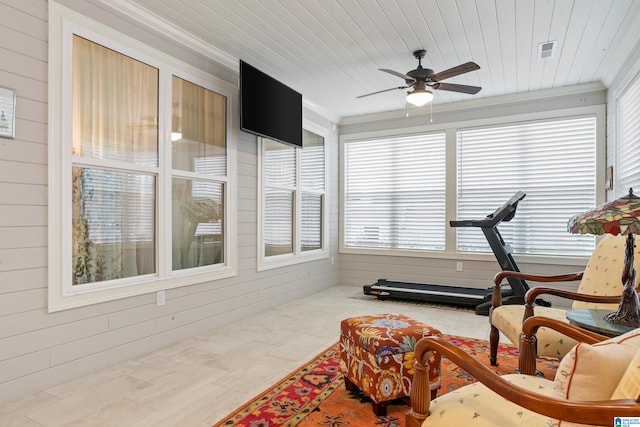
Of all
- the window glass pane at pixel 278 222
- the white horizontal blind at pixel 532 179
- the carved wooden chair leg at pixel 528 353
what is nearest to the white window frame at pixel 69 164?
the window glass pane at pixel 278 222

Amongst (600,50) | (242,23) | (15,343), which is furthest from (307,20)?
(15,343)

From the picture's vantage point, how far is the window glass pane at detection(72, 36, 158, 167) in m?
2.69

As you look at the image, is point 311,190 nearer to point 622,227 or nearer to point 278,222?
point 278,222

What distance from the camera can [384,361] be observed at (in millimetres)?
2066

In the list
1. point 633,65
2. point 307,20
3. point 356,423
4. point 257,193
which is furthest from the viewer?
point 257,193

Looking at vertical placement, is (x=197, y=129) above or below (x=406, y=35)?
below

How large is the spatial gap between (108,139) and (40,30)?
794mm

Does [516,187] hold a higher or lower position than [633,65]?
lower

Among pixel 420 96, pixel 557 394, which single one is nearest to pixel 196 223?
pixel 420 96

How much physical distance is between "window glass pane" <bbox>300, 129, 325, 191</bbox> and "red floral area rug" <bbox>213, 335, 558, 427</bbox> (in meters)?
3.12

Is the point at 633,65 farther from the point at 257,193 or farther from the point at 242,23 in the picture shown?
the point at 257,193

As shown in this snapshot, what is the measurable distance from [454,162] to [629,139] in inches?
81.8

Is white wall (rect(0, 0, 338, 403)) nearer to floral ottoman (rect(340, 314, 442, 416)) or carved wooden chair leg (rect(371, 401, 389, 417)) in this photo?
floral ottoman (rect(340, 314, 442, 416))

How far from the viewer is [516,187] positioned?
509 centimetres
